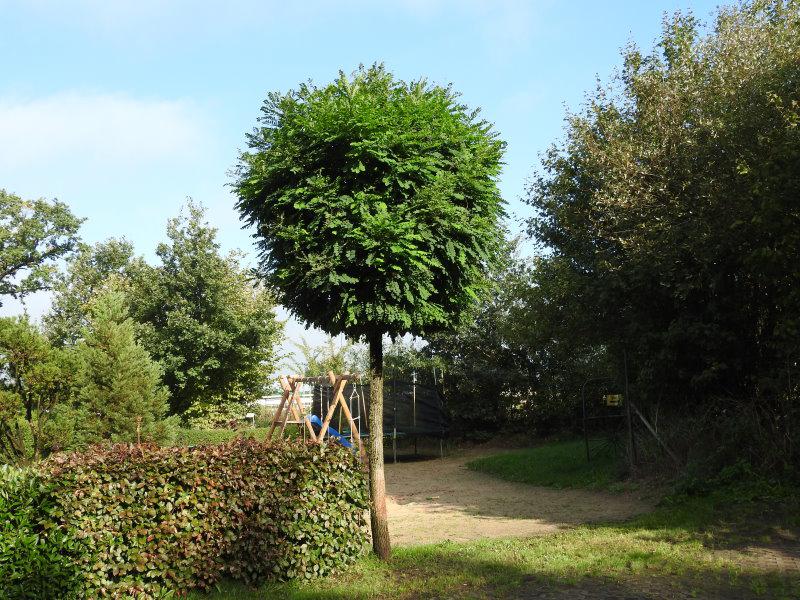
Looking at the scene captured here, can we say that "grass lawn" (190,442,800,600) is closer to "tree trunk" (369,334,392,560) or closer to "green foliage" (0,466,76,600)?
"tree trunk" (369,334,392,560)

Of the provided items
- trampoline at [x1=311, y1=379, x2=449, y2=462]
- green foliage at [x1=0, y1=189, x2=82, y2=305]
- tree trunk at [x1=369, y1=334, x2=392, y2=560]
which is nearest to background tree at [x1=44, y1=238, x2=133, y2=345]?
green foliage at [x1=0, y1=189, x2=82, y2=305]

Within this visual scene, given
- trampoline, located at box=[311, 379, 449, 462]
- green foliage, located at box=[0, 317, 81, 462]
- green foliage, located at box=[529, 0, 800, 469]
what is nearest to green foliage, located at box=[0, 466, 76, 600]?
green foliage, located at box=[0, 317, 81, 462]

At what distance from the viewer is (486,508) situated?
37.8 feet

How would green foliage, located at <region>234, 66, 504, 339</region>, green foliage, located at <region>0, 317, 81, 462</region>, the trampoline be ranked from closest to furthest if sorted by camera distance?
green foliage, located at <region>234, 66, 504, 339</region>, green foliage, located at <region>0, 317, 81, 462</region>, the trampoline

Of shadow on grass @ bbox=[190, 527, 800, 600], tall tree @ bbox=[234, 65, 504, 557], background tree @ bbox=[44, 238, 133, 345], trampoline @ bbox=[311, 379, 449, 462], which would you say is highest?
background tree @ bbox=[44, 238, 133, 345]

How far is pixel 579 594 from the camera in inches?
226

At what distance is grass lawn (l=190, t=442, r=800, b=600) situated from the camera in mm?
5914

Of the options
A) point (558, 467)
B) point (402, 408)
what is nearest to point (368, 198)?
point (558, 467)

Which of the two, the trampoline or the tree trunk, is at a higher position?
the trampoline

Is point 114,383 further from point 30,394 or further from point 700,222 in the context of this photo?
point 700,222

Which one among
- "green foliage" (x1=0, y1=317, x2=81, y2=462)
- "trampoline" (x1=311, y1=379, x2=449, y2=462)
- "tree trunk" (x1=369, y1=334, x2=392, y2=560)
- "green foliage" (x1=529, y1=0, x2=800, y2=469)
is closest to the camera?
"tree trunk" (x1=369, y1=334, x2=392, y2=560)

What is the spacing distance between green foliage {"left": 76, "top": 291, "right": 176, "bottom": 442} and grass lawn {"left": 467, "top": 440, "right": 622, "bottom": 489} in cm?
795

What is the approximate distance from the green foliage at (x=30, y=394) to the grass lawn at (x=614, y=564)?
7.01 metres

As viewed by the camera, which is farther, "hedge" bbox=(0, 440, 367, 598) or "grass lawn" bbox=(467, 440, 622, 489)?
"grass lawn" bbox=(467, 440, 622, 489)
